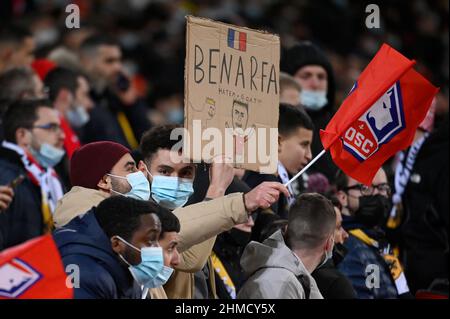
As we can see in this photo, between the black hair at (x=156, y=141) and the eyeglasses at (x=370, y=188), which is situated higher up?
the black hair at (x=156, y=141)

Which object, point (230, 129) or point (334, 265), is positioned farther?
point (334, 265)

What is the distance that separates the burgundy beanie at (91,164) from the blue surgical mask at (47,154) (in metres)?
2.14

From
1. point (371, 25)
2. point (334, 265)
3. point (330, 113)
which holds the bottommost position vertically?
point (334, 265)

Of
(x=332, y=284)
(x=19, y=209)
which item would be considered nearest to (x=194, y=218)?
(x=332, y=284)

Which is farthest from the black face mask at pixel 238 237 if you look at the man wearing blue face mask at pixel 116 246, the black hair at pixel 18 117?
the black hair at pixel 18 117

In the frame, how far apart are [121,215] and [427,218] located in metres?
4.33

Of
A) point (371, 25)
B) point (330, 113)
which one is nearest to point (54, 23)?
point (330, 113)

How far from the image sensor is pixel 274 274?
6.36 metres

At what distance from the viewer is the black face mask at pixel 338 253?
7529 millimetres

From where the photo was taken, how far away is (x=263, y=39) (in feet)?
23.4

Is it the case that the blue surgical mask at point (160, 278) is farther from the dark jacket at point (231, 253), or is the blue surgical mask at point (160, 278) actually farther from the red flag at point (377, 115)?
the red flag at point (377, 115)
